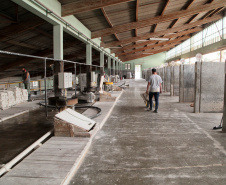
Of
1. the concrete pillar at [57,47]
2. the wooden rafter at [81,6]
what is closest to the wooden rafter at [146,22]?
the wooden rafter at [81,6]

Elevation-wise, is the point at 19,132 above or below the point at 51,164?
below

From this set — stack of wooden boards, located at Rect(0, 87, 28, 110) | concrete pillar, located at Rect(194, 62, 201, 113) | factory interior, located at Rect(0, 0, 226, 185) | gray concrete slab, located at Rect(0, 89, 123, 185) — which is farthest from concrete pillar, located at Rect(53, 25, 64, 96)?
concrete pillar, located at Rect(194, 62, 201, 113)

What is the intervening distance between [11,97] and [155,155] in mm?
8486

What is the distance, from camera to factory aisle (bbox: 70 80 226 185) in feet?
10.5

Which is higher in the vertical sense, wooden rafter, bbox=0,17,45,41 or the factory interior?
wooden rafter, bbox=0,17,45,41

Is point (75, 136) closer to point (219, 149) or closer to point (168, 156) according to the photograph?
point (168, 156)

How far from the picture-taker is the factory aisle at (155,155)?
3.19 m

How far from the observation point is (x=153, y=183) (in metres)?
3.03

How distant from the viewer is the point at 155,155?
160 inches

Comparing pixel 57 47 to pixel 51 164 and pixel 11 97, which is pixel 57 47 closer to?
pixel 11 97

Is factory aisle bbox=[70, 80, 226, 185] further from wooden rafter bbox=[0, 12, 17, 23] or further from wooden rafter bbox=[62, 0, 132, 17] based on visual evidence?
wooden rafter bbox=[0, 12, 17, 23]

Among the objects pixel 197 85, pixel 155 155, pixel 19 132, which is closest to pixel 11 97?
pixel 19 132

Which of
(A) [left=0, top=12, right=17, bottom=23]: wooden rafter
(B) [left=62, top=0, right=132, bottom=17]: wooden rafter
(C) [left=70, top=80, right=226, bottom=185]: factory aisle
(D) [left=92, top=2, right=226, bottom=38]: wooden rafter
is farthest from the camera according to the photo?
(D) [left=92, top=2, right=226, bottom=38]: wooden rafter

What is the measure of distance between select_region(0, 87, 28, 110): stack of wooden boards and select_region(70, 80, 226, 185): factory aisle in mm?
5504
